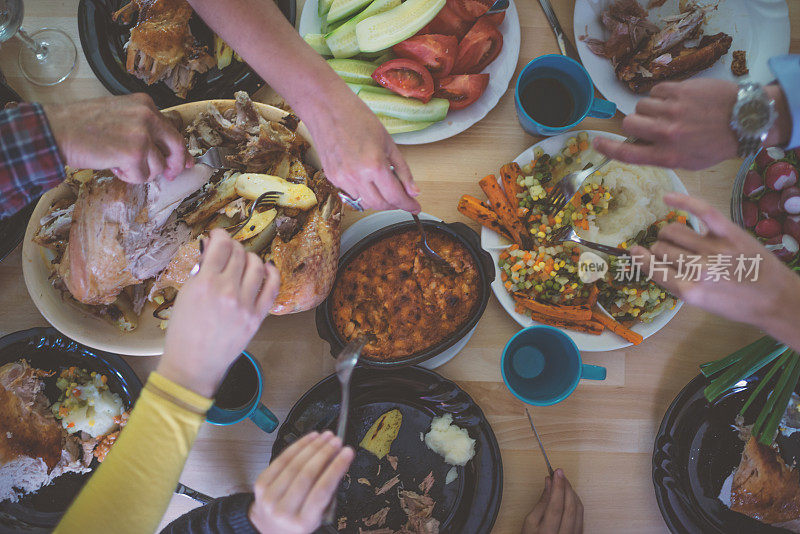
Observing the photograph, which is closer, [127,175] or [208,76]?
[127,175]

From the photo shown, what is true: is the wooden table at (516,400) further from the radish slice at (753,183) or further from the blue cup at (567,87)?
the blue cup at (567,87)

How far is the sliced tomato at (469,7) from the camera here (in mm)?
1407

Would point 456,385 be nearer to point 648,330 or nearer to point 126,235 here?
point 648,330

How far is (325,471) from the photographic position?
831 millimetres

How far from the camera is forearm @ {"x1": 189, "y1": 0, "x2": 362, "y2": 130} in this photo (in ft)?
3.36

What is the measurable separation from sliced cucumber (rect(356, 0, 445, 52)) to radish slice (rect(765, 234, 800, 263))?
42.4 inches

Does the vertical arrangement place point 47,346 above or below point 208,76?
below

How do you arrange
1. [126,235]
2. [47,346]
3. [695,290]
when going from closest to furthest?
[695,290]
[126,235]
[47,346]

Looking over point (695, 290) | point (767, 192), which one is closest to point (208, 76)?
point (695, 290)

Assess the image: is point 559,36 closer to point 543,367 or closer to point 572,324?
point 572,324

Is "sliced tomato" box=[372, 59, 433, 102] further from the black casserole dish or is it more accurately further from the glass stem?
the glass stem

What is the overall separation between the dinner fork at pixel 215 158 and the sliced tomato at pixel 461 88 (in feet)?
1.92

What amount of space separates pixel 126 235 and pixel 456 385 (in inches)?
33.8

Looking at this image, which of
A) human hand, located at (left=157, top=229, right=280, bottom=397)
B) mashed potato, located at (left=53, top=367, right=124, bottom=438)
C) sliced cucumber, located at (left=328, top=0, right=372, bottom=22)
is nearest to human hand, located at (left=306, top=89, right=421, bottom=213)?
human hand, located at (left=157, top=229, right=280, bottom=397)
